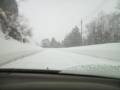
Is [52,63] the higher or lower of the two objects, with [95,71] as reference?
lower

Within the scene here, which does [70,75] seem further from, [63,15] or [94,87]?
[63,15]

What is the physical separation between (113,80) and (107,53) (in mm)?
11240

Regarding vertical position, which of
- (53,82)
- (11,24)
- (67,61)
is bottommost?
(67,61)

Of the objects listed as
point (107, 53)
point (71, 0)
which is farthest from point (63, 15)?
point (107, 53)

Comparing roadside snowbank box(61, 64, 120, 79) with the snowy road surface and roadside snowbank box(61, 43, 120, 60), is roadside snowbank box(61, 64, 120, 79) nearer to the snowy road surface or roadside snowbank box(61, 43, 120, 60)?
the snowy road surface

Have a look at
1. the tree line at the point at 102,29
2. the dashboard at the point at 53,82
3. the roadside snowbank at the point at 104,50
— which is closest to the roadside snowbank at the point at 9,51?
the tree line at the point at 102,29

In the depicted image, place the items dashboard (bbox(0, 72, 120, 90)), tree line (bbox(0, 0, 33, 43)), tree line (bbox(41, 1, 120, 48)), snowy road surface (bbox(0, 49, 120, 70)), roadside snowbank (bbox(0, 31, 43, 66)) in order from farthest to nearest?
tree line (bbox(0, 0, 33, 43)) < roadside snowbank (bbox(0, 31, 43, 66)) < tree line (bbox(41, 1, 120, 48)) < snowy road surface (bbox(0, 49, 120, 70)) < dashboard (bbox(0, 72, 120, 90))

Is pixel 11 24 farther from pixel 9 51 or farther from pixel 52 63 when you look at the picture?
pixel 52 63

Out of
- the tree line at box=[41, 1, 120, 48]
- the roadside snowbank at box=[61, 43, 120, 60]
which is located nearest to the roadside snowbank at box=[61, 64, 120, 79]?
the tree line at box=[41, 1, 120, 48]

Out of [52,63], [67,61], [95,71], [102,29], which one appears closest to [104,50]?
[102,29]

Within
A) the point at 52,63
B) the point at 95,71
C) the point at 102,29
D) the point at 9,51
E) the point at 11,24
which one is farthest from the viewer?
the point at 11,24

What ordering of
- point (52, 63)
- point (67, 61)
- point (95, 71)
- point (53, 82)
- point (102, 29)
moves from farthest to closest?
1. point (102, 29)
2. point (67, 61)
3. point (52, 63)
4. point (95, 71)
5. point (53, 82)

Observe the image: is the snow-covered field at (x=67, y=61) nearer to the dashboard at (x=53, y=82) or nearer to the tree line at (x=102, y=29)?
the dashboard at (x=53, y=82)

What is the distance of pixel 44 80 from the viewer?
2.71 metres
